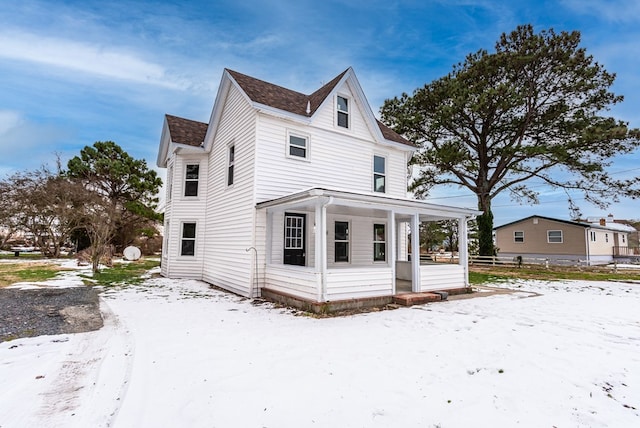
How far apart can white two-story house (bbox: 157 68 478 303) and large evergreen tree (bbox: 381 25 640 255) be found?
10.6 m

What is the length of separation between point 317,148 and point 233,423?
8.89 metres

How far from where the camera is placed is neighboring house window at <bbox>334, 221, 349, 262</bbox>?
11.1 metres

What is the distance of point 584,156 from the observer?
18938mm

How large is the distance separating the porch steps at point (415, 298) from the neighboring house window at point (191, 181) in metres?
9.55

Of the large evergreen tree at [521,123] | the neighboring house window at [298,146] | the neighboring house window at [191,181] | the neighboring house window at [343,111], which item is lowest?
the neighboring house window at [191,181]

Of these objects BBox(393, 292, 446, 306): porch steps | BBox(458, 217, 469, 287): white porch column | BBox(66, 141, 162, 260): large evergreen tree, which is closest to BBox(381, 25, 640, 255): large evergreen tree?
BBox(458, 217, 469, 287): white porch column

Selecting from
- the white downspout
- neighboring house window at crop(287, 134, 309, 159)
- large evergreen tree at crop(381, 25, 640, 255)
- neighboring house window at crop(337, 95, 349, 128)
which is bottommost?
the white downspout

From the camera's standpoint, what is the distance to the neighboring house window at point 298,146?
400 inches

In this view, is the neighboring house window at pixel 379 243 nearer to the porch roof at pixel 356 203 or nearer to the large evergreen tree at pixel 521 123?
the porch roof at pixel 356 203

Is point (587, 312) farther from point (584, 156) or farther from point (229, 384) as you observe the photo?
point (584, 156)

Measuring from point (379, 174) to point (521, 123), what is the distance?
46.3 feet

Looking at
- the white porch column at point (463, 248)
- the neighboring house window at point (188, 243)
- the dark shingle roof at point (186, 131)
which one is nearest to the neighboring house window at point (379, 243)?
the white porch column at point (463, 248)

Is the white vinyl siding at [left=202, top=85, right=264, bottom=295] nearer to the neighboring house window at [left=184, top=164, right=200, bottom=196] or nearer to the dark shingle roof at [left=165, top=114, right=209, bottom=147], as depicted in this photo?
the neighboring house window at [left=184, top=164, right=200, bottom=196]

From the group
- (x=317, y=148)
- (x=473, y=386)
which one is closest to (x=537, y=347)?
(x=473, y=386)
